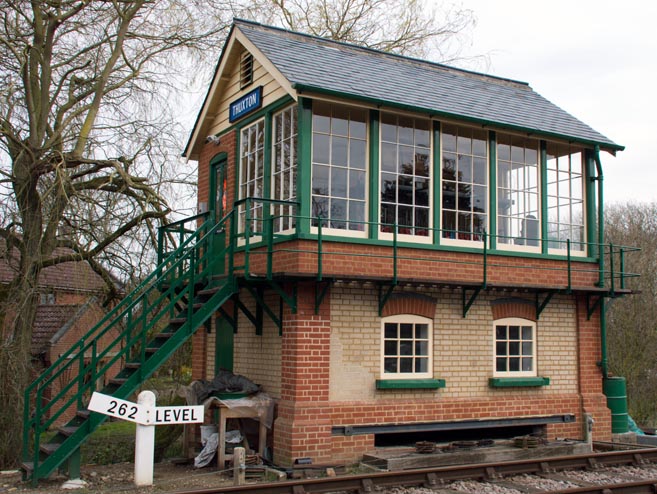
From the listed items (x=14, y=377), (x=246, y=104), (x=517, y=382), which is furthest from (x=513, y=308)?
(x=14, y=377)

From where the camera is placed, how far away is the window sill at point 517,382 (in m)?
13.0

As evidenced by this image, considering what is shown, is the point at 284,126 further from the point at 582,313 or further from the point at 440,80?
the point at 582,313

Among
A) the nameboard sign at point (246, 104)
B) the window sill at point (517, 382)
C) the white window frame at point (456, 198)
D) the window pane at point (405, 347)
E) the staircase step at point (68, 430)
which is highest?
the nameboard sign at point (246, 104)

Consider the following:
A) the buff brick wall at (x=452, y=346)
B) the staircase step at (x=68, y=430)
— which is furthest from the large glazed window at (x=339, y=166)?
the staircase step at (x=68, y=430)

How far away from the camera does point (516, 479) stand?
35.1 ft

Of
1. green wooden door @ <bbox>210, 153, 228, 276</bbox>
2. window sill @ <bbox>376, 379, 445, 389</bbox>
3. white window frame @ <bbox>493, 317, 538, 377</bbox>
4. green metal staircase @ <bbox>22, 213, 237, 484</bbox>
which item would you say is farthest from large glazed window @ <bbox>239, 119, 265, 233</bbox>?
white window frame @ <bbox>493, 317, 538, 377</bbox>

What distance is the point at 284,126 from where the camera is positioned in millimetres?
12570

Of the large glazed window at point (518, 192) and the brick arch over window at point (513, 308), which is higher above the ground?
the large glazed window at point (518, 192)

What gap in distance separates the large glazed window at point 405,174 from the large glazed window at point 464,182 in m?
0.40

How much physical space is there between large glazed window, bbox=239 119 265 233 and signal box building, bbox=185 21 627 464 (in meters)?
0.06

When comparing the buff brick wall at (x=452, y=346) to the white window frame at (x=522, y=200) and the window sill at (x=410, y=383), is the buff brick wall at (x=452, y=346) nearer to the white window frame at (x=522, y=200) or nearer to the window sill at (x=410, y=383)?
the window sill at (x=410, y=383)

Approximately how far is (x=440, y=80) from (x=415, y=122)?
257 cm

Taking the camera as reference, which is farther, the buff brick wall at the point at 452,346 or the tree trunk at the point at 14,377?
the tree trunk at the point at 14,377

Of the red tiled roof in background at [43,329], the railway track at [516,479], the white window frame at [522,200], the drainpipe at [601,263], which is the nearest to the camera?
the railway track at [516,479]
